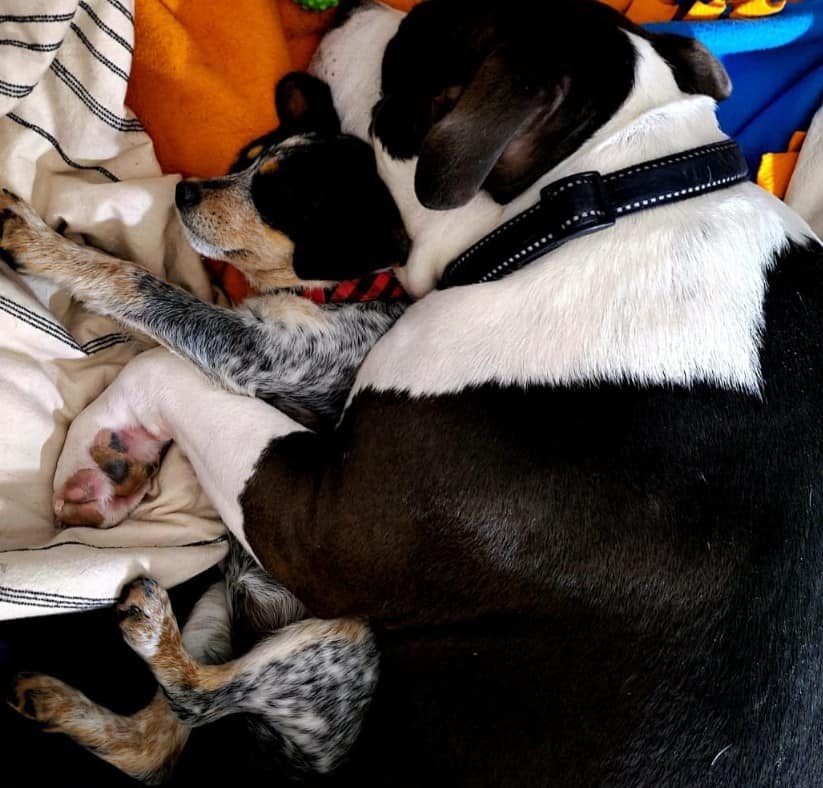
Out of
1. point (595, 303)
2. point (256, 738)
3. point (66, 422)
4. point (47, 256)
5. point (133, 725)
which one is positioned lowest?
point (256, 738)

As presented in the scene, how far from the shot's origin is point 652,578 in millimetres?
1679

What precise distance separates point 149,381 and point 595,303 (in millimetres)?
1138

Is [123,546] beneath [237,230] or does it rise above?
beneath

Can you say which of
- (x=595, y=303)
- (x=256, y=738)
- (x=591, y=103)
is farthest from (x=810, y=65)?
(x=256, y=738)

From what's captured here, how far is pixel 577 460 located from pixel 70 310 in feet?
4.62

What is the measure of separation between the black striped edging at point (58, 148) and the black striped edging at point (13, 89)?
10cm

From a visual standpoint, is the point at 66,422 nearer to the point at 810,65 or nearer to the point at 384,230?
the point at 384,230

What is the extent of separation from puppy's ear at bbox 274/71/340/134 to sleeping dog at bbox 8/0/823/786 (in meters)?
0.37

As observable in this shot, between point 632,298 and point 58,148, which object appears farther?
point 58,148

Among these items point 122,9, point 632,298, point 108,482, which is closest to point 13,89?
point 122,9

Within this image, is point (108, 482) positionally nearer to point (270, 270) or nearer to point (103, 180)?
point (270, 270)

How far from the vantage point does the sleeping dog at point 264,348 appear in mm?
2043

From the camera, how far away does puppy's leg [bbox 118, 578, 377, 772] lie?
2018 mm

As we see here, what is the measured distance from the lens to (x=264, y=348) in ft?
7.21
